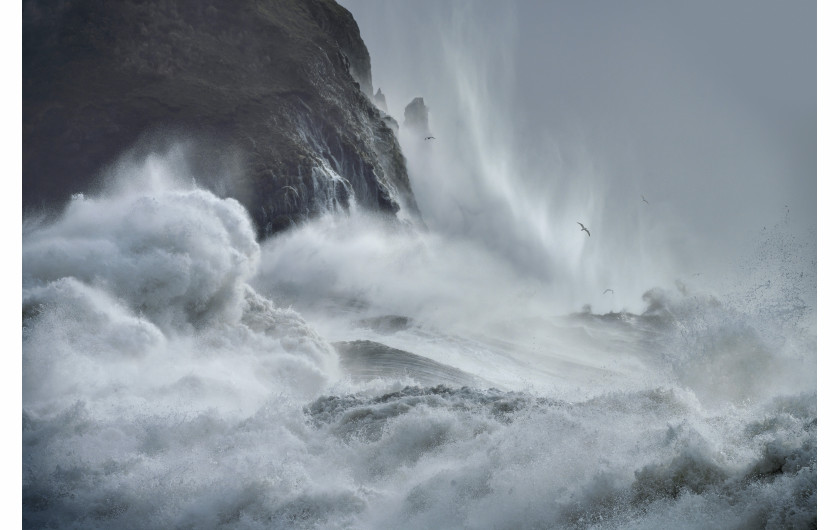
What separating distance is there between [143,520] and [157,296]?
4.87 m

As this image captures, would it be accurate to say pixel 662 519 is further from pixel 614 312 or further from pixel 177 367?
pixel 614 312

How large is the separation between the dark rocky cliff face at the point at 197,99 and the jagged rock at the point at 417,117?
15.7 ft

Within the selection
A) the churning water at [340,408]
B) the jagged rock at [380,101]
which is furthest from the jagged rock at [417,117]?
the churning water at [340,408]

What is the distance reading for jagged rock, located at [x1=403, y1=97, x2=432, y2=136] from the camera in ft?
76.8

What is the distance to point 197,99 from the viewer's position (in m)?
16.4

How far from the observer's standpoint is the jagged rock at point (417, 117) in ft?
76.8

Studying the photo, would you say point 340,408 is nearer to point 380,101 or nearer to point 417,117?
point 380,101

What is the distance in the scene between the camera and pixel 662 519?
379 cm

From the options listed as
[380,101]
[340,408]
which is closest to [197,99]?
[380,101]

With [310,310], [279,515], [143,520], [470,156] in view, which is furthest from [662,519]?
[470,156]

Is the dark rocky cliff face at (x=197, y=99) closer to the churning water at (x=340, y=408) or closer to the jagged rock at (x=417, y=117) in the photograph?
the churning water at (x=340, y=408)

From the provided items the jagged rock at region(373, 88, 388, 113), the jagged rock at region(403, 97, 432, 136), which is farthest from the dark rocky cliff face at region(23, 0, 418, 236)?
the jagged rock at region(403, 97, 432, 136)

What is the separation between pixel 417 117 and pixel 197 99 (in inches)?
368

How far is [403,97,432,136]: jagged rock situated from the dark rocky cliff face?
4793mm
